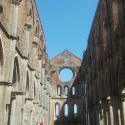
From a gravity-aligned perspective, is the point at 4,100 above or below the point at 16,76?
below

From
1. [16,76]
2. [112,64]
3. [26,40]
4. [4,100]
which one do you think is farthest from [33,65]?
[4,100]

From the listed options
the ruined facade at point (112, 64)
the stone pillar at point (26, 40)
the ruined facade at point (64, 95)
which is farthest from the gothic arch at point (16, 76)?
the ruined facade at point (64, 95)

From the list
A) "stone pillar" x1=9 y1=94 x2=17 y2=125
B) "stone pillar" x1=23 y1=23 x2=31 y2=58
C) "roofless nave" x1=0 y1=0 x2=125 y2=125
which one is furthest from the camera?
"stone pillar" x1=23 y1=23 x2=31 y2=58

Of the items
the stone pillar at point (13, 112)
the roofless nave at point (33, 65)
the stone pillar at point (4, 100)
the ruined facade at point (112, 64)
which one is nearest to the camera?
the stone pillar at point (4, 100)

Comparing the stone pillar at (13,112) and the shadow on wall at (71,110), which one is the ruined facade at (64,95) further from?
the stone pillar at (13,112)

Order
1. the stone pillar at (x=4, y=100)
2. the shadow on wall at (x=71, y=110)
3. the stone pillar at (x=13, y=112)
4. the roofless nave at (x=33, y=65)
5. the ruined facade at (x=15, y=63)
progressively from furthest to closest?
the shadow on wall at (x=71, y=110) → the stone pillar at (x=13, y=112) → the roofless nave at (x=33, y=65) → the ruined facade at (x=15, y=63) → the stone pillar at (x=4, y=100)

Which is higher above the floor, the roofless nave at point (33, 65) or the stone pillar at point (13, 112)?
the roofless nave at point (33, 65)

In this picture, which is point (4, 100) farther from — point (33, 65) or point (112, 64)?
point (33, 65)

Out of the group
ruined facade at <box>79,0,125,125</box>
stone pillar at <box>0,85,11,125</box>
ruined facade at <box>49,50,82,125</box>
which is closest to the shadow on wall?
ruined facade at <box>49,50,82,125</box>

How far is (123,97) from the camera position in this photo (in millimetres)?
21391

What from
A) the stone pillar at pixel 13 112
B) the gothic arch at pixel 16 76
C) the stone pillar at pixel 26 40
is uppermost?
the stone pillar at pixel 26 40

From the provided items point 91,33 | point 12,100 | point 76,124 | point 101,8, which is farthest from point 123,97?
point 76,124

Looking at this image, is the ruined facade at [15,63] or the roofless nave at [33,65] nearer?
the ruined facade at [15,63]

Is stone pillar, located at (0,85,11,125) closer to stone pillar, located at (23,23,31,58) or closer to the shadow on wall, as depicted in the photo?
stone pillar, located at (23,23,31,58)
